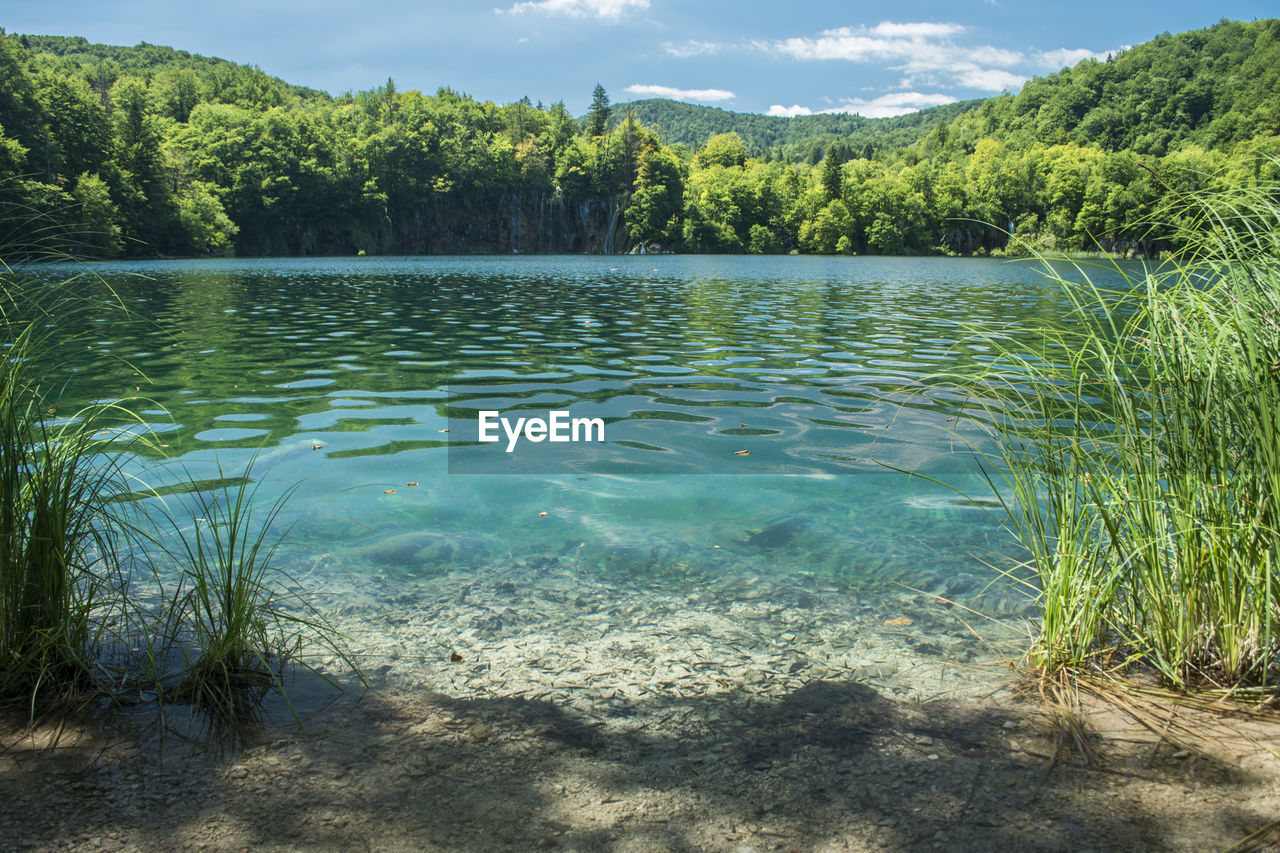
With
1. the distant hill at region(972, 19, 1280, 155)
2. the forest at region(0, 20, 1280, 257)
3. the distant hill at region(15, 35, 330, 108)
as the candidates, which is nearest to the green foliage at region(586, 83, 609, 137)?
the forest at region(0, 20, 1280, 257)

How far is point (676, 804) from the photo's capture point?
2459 mm

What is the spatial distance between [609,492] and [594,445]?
1594mm

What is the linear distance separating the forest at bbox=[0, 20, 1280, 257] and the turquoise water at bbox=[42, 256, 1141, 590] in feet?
202

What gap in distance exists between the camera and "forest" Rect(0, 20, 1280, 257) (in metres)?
84.8

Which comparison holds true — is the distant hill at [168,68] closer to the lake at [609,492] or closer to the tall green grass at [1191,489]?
the lake at [609,492]

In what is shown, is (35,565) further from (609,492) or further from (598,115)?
(598,115)

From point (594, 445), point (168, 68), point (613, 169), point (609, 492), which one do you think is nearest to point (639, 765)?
point (609, 492)

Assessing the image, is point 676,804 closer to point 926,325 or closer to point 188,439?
point 188,439

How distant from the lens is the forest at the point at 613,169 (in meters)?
84.8

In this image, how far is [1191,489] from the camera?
3.00 meters

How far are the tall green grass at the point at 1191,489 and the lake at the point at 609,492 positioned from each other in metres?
0.64

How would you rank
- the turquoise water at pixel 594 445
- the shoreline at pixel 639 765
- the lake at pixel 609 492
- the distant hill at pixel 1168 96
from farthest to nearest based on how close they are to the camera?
the distant hill at pixel 1168 96 < the turquoise water at pixel 594 445 < the lake at pixel 609 492 < the shoreline at pixel 639 765

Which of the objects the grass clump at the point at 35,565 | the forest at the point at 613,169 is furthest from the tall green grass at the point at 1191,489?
the forest at the point at 613,169

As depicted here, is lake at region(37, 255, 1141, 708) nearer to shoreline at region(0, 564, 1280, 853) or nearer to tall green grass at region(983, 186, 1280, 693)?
shoreline at region(0, 564, 1280, 853)
